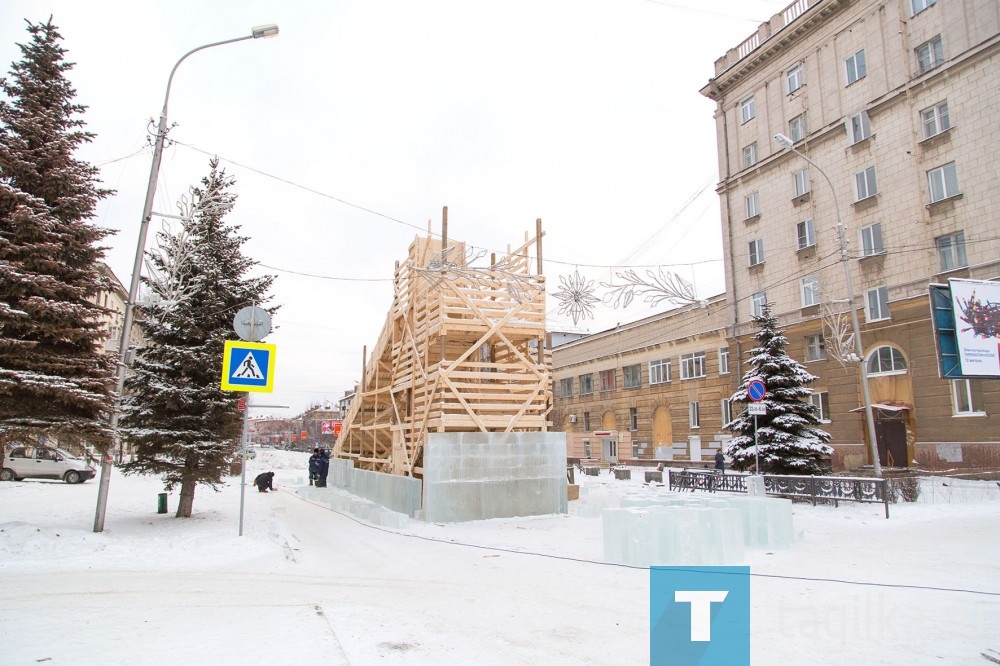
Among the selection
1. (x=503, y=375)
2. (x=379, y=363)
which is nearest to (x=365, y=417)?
(x=379, y=363)

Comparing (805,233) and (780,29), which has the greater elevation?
(780,29)

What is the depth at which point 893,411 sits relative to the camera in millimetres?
25672

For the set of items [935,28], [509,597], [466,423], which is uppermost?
[935,28]

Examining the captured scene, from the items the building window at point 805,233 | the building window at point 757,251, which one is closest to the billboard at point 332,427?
the building window at point 757,251

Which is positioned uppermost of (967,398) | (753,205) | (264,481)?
(753,205)

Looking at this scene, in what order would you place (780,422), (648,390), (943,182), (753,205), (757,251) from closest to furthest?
(780,422), (943,182), (757,251), (753,205), (648,390)

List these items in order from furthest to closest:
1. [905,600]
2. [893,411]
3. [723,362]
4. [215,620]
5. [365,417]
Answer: [723,362], [893,411], [365,417], [905,600], [215,620]

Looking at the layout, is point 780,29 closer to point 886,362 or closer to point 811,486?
point 886,362

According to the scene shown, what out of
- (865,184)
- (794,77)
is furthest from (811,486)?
(794,77)

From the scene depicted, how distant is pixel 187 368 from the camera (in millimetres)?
13281

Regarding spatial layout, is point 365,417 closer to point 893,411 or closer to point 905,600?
point 905,600

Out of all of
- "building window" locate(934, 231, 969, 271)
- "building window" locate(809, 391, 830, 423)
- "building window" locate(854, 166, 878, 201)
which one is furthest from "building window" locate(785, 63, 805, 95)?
"building window" locate(809, 391, 830, 423)

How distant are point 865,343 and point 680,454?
15452mm

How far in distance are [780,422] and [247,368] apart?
16569 mm
